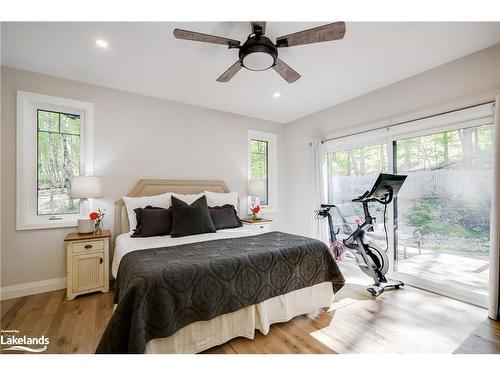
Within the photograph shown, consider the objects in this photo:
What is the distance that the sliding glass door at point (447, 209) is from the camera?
247 centimetres

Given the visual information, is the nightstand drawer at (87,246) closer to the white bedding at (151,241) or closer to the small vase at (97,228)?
the small vase at (97,228)

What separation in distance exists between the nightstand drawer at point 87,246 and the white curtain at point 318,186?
10.6 feet

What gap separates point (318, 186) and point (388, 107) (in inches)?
63.2

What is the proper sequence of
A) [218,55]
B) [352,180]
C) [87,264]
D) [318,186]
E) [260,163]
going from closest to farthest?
[218,55] → [87,264] → [352,180] → [318,186] → [260,163]

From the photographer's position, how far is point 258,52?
187 cm

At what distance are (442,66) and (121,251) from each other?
409 centimetres

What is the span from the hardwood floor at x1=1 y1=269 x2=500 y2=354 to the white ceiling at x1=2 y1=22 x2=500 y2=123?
2655 mm

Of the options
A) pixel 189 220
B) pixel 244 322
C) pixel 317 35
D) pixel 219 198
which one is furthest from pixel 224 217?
pixel 317 35

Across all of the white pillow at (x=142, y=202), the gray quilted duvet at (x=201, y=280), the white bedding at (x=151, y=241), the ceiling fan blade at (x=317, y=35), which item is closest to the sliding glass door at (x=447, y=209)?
the gray quilted duvet at (x=201, y=280)

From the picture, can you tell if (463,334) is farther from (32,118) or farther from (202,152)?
(32,118)

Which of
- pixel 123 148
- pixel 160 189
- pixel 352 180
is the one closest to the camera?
pixel 123 148

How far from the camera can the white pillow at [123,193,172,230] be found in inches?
116

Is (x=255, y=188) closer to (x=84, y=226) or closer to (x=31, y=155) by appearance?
(x=84, y=226)
